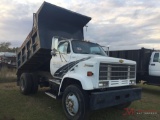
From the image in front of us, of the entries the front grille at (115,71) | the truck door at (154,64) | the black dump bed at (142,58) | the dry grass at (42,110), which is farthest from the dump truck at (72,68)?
the truck door at (154,64)

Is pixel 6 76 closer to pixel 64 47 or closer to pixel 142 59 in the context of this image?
pixel 64 47

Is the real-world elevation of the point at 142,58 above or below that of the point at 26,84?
above

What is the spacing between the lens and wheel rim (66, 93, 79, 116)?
5519 millimetres

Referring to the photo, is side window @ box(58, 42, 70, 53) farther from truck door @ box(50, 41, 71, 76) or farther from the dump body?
the dump body

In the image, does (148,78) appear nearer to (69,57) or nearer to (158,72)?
(158,72)

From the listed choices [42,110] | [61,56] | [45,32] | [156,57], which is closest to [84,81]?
[61,56]

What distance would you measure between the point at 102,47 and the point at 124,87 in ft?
6.38

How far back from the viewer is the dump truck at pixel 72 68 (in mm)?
5312

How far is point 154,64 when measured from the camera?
11102mm

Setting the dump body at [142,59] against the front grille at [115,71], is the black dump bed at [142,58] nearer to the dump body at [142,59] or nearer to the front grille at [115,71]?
the dump body at [142,59]

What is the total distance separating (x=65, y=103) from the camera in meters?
5.89

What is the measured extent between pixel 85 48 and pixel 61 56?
82 cm

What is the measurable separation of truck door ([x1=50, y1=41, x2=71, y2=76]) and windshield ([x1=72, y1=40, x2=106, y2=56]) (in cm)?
23

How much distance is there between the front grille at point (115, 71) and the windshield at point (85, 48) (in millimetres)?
1237
